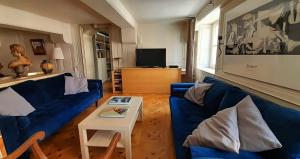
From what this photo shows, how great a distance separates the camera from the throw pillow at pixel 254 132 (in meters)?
1.05

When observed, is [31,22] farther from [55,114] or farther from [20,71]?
[55,114]

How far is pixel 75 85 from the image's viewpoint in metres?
3.13

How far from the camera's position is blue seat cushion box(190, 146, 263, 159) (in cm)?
100

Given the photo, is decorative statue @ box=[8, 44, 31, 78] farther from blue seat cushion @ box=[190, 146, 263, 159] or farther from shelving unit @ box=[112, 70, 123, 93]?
blue seat cushion @ box=[190, 146, 263, 159]

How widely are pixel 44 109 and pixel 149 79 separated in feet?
9.38

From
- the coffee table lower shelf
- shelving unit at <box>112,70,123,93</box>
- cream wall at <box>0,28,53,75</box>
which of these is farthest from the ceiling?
the coffee table lower shelf

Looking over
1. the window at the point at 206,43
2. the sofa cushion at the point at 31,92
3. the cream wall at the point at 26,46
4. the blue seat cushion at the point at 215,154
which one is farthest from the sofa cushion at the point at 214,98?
the cream wall at the point at 26,46

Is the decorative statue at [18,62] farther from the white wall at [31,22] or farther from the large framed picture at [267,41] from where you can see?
the large framed picture at [267,41]

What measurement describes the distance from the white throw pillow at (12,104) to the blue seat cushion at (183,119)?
1.88 m

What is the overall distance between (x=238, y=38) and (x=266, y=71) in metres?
0.70

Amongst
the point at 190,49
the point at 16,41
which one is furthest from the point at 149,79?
the point at 16,41

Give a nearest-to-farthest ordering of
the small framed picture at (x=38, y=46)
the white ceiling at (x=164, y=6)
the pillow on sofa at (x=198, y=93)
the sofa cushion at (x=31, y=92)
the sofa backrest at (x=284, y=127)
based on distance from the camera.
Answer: the sofa backrest at (x=284, y=127)
the sofa cushion at (x=31, y=92)
the pillow on sofa at (x=198, y=93)
the white ceiling at (x=164, y=6)
the small framed picture at (x=38, y=46)

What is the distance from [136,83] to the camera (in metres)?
4.71

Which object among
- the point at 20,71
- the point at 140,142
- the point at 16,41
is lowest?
the point at 140,142
